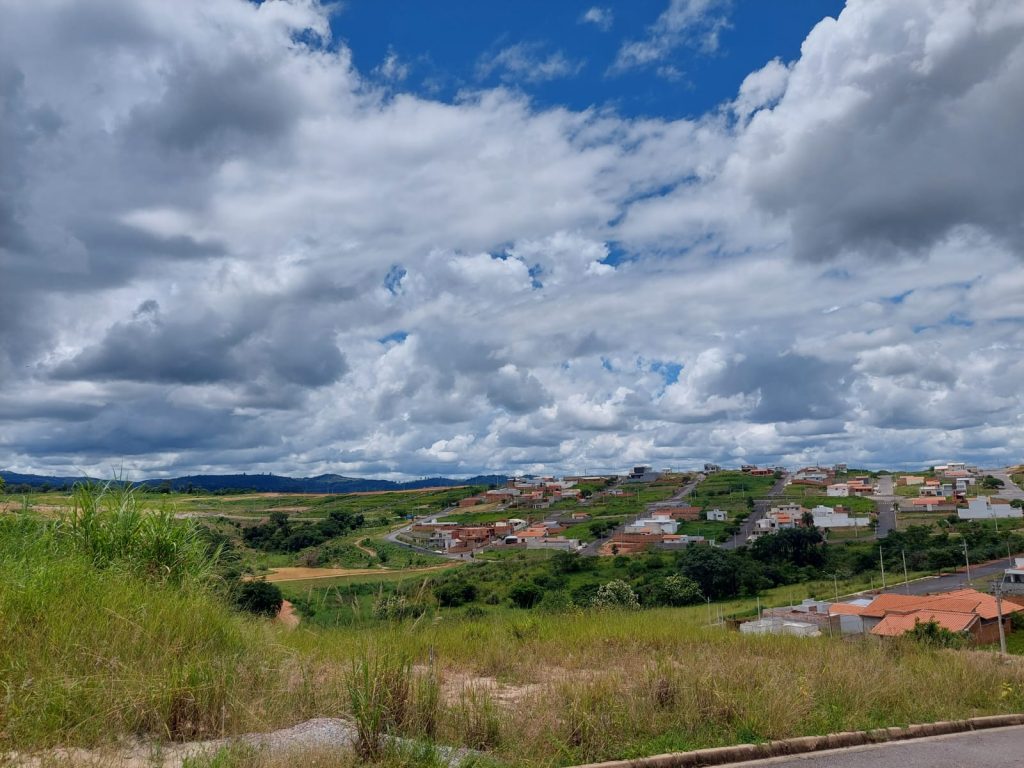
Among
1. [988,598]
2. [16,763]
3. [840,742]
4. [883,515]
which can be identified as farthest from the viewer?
[883,515]

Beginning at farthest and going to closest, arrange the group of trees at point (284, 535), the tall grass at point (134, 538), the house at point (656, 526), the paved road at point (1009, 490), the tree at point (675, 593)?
the paved road at point (1009, 490) → the house at point (656, 526) → the group of trees at point (284, 535) → the tree at point (675, 593) → the tall grass at point (134, 538)

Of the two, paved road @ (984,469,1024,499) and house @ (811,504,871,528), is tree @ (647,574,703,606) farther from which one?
paved road @ (984,469,1024,499)

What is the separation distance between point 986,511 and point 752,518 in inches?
1089

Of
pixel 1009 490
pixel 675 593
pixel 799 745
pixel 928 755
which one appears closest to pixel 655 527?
pixel 675 593

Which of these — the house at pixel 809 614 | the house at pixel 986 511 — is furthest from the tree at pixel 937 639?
the house at pixel 986 511

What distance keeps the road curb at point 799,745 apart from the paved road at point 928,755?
73 mm

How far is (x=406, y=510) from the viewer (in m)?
124

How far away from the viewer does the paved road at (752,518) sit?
270 ft

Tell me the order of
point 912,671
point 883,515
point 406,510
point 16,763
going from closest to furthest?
point 16,763, point 912,671, point 883,515, point 406,510

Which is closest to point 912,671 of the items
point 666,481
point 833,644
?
point 833,644

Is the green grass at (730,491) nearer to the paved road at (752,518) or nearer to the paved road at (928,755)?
the paved road at (752,518)

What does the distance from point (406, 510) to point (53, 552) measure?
118334 mm

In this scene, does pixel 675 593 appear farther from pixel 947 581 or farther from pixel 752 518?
pixel 752 518

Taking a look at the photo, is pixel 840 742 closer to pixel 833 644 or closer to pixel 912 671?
pixel 912 671
